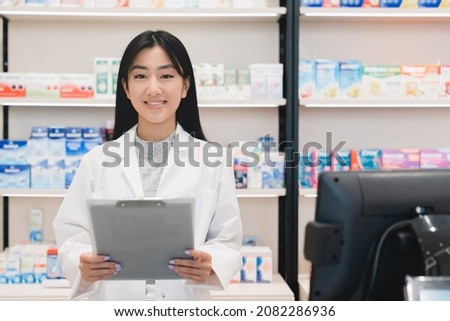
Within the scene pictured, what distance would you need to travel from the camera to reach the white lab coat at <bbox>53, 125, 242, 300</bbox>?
1.80 meters

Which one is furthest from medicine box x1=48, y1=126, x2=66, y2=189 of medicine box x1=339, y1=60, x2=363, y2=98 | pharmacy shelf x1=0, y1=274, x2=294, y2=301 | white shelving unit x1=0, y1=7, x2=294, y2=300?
medicine box x1=339, y1=60, x2=363, y2=98

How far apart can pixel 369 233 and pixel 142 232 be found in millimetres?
669

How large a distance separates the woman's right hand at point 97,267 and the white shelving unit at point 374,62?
193 cm

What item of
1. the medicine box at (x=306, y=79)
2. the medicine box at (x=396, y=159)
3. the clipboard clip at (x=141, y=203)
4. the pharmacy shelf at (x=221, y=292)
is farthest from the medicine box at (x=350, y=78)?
the clipboard clip at (x=141, y=203)

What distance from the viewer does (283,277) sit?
3.25 metres

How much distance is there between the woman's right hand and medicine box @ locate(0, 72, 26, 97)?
1.67 m

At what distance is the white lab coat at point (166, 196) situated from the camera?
1796 millimetres

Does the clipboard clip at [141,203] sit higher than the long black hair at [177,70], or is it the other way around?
the long black hair at [177,70]

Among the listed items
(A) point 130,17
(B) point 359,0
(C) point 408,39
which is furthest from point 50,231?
(C) point 408,39

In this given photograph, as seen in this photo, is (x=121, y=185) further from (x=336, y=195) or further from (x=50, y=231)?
(x=50, y=231)

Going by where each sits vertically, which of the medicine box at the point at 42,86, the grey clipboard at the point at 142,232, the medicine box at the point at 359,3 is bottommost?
the grey clipboard at the point at 142,232

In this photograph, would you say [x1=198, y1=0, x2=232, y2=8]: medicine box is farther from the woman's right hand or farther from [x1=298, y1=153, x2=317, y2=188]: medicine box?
the woman's right hand

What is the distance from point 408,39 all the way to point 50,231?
252cm

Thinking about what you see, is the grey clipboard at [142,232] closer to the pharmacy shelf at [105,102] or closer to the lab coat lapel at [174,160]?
the lab coat lapel at [174,160]
